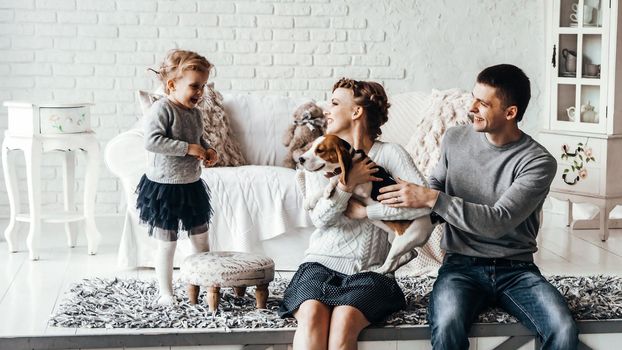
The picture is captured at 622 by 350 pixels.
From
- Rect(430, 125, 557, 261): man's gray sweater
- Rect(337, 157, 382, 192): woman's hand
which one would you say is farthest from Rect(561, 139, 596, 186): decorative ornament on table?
Rect(337, 157, 382, 192): woman's hand

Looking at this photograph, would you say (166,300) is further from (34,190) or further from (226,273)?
(34,190)

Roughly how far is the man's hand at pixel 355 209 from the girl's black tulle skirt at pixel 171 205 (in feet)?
1.99

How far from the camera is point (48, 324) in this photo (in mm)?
3154

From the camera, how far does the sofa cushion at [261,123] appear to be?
16.3 feet

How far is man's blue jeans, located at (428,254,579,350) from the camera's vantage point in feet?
9.29

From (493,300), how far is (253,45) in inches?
124

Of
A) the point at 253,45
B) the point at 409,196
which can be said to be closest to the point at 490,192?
the point at 409,196

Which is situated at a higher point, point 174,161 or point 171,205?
point 174,161

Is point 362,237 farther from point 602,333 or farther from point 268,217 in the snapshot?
point 268,217

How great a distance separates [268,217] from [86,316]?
54.1 inches

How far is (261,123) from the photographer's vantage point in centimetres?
502

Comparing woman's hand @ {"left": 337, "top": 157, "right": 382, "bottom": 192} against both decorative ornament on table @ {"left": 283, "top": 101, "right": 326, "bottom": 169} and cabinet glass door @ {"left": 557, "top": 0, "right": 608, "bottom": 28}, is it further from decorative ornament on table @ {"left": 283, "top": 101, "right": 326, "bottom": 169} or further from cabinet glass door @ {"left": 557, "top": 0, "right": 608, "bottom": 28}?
cabinet glass door @ {"left": 557, "top": 0, "right": 608, "bottom": 28}

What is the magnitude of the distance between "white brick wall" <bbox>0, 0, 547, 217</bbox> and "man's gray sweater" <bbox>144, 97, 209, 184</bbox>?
253cm

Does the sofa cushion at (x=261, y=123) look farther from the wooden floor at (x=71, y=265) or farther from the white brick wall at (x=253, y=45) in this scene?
the wooden floor at (x=71, y=265)
